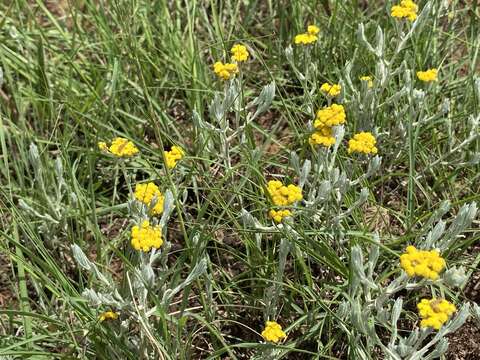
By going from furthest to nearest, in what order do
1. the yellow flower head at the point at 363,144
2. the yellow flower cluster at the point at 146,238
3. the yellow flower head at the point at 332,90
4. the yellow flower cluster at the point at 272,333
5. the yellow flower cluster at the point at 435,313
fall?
the yellow flower head at the point at 332,90 < the yellow flower head at the point at 363,144 < the yellow flower cluster at the point at 272,333 < the yellow flower cluster at the point at 146,238 < the yellow flower cluster at the point at 435,313

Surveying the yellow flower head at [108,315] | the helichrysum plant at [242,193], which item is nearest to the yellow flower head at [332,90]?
the helichrysum plant at [242,193]

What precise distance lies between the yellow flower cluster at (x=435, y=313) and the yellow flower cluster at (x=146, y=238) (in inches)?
29.8

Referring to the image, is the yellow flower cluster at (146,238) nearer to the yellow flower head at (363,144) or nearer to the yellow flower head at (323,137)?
the yellow flower head at (323,137)

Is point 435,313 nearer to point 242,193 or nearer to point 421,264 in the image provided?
point 421,264

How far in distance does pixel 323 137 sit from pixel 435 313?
69 cm

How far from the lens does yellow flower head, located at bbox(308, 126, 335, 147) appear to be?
7.14 ft

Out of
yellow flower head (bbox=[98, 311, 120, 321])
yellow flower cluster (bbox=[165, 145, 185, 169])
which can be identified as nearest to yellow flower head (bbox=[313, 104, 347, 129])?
yellow flower cluster (bbox=[165, 145, 185, 169])

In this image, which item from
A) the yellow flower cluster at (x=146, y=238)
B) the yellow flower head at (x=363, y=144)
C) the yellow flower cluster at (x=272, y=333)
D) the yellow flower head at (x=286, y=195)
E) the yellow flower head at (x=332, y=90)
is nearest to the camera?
the yellow flower cluster at (x=146, y=238)

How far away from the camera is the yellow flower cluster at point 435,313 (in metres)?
1.75

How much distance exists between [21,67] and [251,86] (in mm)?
1193

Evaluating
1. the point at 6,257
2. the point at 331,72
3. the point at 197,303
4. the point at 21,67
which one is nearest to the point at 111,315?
the point at 197,303

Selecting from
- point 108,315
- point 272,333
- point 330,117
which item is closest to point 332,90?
point 330,117

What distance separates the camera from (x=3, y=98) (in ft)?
10.8

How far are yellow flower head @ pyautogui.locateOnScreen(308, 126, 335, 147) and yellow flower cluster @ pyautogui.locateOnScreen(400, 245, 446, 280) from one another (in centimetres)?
52
